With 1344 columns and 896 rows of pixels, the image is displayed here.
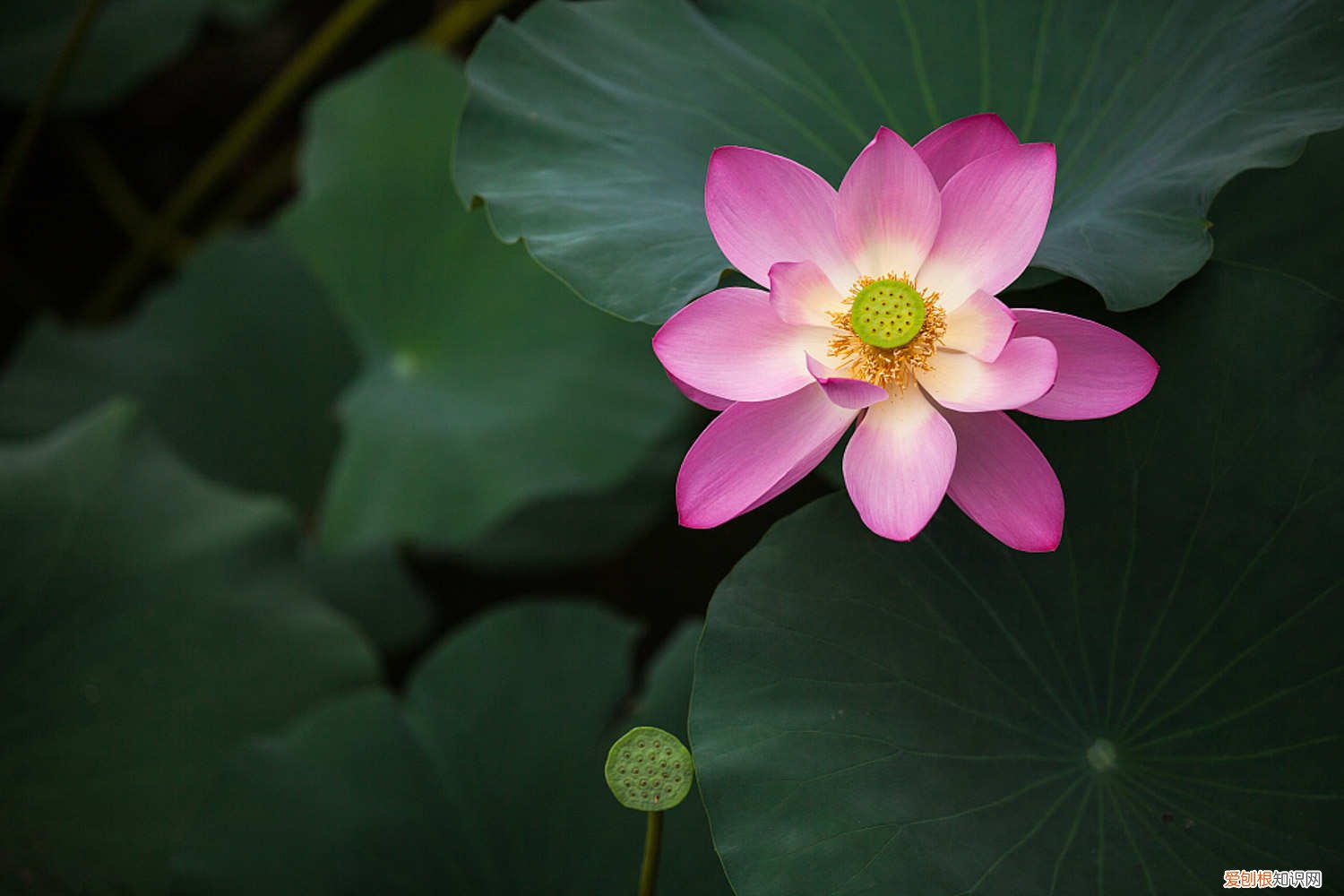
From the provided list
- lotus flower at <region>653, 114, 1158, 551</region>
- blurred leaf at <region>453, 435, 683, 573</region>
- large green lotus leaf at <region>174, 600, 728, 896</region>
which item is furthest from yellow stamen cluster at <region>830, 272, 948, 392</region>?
blurred leaf at <region>453, 435, 683, 573</region>

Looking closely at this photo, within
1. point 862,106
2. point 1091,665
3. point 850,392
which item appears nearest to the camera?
point 850,392

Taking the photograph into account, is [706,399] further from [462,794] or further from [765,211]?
[462,794]

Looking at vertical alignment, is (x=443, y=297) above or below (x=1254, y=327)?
below

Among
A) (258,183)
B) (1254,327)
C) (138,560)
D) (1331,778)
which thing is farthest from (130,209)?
(1331,778)

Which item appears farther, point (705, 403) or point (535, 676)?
point (535, 676)

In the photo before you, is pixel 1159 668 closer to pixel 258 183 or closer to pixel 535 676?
pixel 535 676

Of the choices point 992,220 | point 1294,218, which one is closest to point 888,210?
point 992,220
